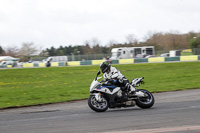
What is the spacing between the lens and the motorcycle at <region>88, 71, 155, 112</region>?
9.38m

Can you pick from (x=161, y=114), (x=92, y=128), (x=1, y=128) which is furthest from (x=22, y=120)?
(x=161, y=114)

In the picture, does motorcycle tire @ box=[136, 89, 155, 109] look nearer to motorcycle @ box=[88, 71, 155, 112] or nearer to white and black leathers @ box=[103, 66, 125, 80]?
motorcycle @ box=[88, 71, 155, 112]

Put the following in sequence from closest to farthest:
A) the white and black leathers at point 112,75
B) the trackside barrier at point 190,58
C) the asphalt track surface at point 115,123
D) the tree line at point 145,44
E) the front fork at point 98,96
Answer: the asphalt track surface at point 115,123 → the front fork at point 98,96 → the white and black leathers at point 112,75 → the trackside barrier at point 190,58 → the tree line at point 145,44

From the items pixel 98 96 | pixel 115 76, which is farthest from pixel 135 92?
pixel 98 96

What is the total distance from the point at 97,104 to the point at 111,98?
46cm

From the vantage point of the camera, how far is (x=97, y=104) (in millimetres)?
9438

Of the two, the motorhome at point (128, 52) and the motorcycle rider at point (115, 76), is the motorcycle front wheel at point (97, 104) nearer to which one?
the motorcycle rider at point (115, 76)

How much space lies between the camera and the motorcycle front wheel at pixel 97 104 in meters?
Answer: 9.35

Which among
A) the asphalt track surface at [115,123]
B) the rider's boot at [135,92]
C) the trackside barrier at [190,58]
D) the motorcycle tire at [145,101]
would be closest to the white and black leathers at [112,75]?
the rider's boot at [135,92]

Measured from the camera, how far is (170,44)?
3546 inches

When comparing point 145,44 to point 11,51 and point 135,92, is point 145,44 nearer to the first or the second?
point 11,51

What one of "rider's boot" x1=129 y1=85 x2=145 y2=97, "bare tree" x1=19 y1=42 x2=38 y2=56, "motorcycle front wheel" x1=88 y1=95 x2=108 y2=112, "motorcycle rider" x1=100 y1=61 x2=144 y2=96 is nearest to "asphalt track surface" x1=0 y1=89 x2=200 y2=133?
"motorcycle front wheel" x1=88 y1=95 x2=108 y2=112

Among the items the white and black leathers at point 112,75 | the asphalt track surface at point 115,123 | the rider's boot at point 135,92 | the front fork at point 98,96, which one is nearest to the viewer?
the asphalt track surface at point 115,123

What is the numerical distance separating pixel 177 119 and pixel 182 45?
8538 centimetres
